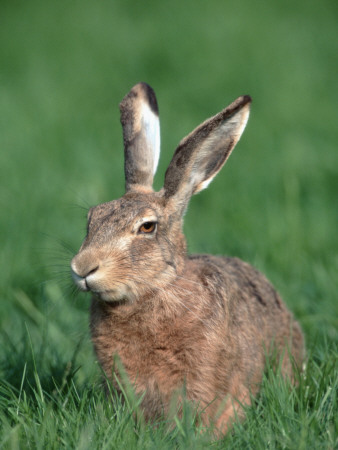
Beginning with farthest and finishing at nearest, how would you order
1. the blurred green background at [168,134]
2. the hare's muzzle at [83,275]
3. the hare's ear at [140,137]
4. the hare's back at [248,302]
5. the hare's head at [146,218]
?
the blurred green background at [168,134]
the hare's ear at [140,137]
the hare's back at [248,302]
the hare's head at [146,218]
the hare's muzzle at [83,275]

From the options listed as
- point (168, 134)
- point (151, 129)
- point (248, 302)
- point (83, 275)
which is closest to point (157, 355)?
point (83, 275)

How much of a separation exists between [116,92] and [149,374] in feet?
22.6

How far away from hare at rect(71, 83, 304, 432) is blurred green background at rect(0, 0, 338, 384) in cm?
45

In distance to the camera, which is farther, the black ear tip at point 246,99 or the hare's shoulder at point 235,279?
the hare's shoulder at point 235,279

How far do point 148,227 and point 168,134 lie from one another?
4.56m

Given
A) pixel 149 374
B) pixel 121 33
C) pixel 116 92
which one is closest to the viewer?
pixel 149 374

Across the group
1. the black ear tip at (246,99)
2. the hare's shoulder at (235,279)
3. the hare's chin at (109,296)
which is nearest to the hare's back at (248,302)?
the hare's shoulder at (235,279)

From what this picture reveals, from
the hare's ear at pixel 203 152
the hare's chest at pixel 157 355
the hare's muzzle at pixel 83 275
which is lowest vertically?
the hare's chest at pixel 157 355

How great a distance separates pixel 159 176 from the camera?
738cm

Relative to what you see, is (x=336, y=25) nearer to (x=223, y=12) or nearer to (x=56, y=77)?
(x=223, y=12)

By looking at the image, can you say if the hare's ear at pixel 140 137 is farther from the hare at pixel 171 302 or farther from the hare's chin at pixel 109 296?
the hare's chin at pixel 109 296

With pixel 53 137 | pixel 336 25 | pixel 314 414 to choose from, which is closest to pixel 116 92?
pixel 53 137

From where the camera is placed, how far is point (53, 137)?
845cm

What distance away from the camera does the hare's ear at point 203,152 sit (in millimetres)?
3859
